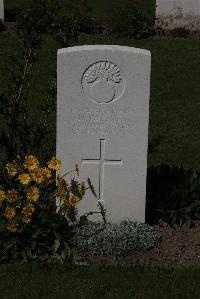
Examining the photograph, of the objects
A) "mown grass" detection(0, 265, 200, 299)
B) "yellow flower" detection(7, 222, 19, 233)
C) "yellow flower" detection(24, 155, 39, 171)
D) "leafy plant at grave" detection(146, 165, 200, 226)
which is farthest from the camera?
"leafy plant at grave" detection(146, 165, 200, 226)

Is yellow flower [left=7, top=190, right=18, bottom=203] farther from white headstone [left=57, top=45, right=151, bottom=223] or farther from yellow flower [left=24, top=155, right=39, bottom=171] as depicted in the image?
white headstone [left=57, top=45, right=151, bottom=223]

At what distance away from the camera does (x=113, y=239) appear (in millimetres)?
6742

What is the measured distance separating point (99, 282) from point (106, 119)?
5.15 feet

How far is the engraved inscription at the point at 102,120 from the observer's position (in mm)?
6809

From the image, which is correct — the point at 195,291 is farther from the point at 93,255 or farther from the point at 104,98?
the point at 104,98

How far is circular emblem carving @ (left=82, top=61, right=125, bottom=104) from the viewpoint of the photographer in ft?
22.1

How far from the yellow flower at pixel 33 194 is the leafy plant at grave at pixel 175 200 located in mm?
1409

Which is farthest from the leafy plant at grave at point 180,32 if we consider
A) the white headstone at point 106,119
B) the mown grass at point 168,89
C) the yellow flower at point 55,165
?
the yellow flower at point 55,165

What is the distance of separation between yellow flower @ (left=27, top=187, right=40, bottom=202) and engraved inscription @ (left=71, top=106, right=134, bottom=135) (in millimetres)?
684

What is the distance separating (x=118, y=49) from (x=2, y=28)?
1011cm

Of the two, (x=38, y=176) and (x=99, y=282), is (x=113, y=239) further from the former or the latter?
(x=38, y=176)

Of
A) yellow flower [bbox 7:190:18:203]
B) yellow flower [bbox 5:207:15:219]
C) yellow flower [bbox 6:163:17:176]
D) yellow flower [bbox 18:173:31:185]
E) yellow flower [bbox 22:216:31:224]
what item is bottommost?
yellow flower [bbox 22:216:31:224]

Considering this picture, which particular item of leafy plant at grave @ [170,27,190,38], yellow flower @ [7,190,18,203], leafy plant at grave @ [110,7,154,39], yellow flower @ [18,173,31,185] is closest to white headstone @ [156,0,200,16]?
leafy plant at grave @ [170,27,190,38]

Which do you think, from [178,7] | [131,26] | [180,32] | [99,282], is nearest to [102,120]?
[99,282]
